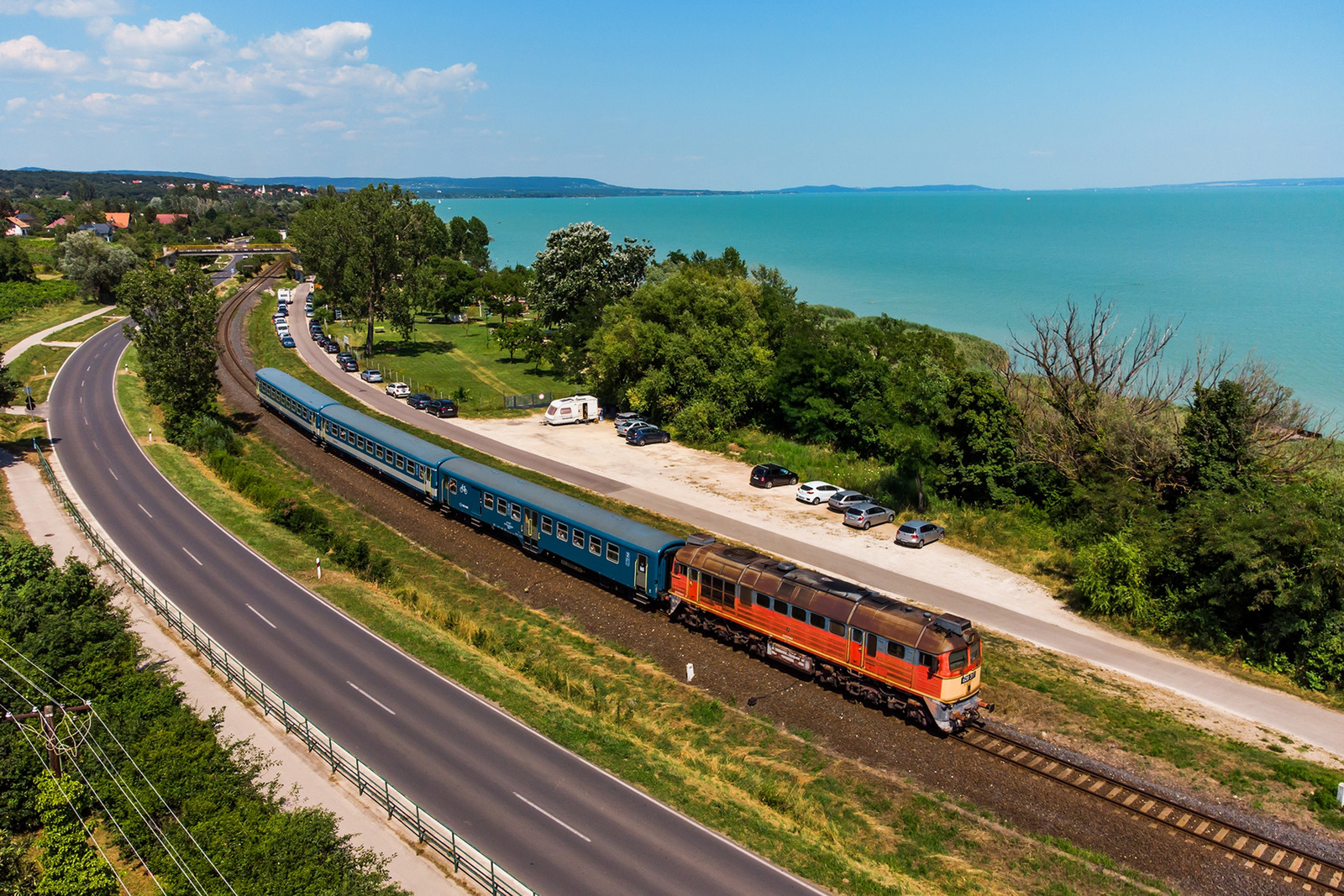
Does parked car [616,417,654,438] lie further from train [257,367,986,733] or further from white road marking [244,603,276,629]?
white road marking [244,603,276,629]

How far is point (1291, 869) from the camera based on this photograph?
19.6 meters

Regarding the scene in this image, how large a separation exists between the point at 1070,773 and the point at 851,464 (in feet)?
104

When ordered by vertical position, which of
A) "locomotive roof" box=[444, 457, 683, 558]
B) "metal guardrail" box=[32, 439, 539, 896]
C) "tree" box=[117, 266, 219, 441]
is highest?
"tree" box=[117, 266, 219, 441]

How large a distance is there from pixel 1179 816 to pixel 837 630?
10351 millimetres

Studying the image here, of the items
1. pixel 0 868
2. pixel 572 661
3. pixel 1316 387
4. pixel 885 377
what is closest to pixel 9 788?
pixel 0 868

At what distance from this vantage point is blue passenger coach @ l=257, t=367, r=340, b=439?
58219 mm

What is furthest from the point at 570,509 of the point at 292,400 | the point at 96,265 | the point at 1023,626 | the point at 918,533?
the point at 96,265

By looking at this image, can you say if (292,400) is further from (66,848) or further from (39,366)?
(66,848)

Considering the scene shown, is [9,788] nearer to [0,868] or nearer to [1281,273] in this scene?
[0,868]

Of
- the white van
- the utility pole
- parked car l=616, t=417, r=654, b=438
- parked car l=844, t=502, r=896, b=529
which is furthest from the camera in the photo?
the white van

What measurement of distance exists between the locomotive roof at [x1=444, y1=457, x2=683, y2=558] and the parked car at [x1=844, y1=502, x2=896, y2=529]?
11.8m

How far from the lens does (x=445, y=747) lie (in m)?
23.7

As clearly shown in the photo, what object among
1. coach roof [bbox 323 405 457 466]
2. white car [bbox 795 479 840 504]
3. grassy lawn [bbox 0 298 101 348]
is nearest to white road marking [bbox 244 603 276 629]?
coach roof [bbox 323 405 457 466]

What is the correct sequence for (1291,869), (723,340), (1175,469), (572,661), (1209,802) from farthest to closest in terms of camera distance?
(723,340), (1175,469), (572,661), (1209,802), (1291,869)
